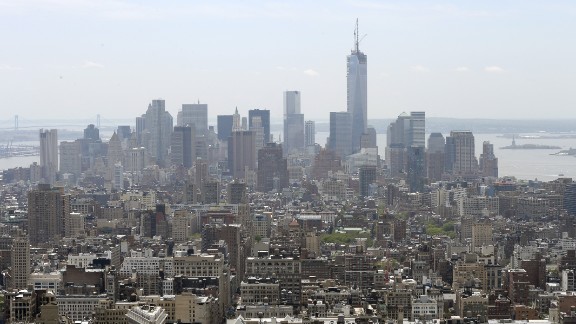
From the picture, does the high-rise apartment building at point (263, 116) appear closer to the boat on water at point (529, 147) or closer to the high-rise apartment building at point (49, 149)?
the high-rise apartment building at point (49, 149)

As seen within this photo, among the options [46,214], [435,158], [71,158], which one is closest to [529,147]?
[435,158]

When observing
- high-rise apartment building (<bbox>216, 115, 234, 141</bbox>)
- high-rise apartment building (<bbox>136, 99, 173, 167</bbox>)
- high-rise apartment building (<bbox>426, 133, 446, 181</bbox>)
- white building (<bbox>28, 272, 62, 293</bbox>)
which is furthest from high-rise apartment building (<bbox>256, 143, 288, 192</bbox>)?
white building (<bbox>28, 272, 62, 293</bbox>)

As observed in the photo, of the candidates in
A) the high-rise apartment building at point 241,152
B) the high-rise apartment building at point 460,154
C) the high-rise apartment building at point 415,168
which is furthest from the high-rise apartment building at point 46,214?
the high-rise apartment building at point 460,154

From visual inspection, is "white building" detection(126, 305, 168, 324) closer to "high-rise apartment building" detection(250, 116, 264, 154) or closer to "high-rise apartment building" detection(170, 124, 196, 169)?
"high-rise apartment building" detection(250, 116, 264, 154)

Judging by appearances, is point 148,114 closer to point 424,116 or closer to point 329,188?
point 424,116

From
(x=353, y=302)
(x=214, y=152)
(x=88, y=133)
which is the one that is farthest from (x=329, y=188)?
(x=353, y=302)

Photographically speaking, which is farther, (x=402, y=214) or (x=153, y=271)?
(x=402, y=214)
